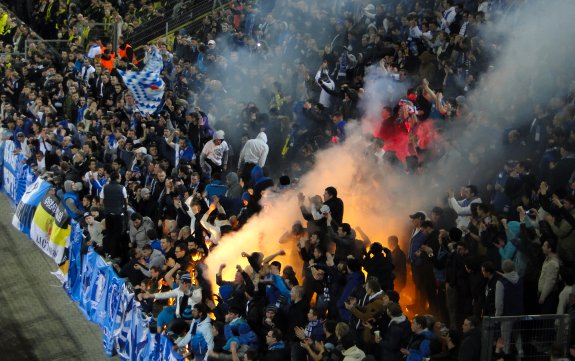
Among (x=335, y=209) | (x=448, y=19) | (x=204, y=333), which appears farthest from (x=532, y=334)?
(x=448, y=19)

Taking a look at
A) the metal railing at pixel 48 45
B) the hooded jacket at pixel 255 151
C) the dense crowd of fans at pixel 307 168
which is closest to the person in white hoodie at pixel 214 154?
the dense crowd of fans at pixel 307 168

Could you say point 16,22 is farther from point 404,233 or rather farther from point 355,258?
point 355,258

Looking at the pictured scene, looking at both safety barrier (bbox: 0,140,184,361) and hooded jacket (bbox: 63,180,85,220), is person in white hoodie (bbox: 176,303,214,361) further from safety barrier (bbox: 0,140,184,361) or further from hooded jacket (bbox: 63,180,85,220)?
hooded jacket (bbox: 63,180,85,220)

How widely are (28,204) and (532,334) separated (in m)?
10.4

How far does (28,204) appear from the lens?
724 inches

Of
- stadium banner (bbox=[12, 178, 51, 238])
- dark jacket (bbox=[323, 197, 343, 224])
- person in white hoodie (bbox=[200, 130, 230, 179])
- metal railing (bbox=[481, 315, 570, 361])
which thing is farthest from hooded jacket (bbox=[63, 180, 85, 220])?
metal railing (bbox=[481, 315, 570, 361])

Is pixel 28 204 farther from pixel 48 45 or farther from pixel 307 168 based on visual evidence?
pixel 48 45

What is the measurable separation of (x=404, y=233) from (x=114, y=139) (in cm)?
672

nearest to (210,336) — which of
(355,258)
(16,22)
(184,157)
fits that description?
(355,258)

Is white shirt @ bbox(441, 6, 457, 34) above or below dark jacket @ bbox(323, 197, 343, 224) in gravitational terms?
above

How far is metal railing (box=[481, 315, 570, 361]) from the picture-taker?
10664 millimetres

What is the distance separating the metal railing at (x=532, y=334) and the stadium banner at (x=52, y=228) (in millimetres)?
8335

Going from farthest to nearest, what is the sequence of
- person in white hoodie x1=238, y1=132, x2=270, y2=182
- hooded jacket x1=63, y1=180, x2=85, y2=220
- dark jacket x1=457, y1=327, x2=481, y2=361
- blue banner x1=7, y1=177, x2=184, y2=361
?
person in white hoodie x1=238, y1=132, x2=270, y2=182
hooded jacket x1=63, y1=180, x2=85, y2=220
blue banner x1=7, y1=177, x2=184, y2=361
dark jacket x1=457, y1=327, x2=481, y2=361

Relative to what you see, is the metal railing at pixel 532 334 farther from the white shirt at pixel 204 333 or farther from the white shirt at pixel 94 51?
the white shirt at pixel 94 51
